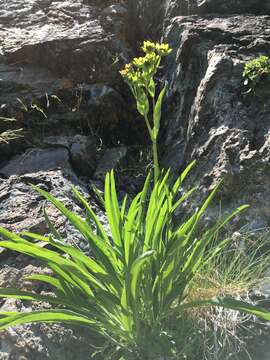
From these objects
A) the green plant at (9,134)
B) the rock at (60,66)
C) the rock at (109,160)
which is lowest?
the rock at (109,160)

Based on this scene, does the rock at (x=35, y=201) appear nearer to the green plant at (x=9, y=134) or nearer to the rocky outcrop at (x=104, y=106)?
the rocky outcrop at (x=104, y=106)

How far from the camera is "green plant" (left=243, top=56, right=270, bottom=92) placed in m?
3.28

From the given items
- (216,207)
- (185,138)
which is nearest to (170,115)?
(185,138)

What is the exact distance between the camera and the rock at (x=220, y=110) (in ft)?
9.68

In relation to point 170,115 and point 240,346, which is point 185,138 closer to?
point 170,115

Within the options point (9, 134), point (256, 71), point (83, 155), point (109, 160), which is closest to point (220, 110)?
point (256, 71)

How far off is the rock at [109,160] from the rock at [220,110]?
349 millimetres

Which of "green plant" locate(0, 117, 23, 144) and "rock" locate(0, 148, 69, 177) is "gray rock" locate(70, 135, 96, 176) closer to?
"rock" locate(0, 148, 69, 177)

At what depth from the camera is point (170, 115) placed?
12.7 ft

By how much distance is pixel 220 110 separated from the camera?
329 cm

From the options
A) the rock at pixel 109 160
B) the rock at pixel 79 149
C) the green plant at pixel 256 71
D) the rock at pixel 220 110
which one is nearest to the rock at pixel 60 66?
the rock at pixel 79 149

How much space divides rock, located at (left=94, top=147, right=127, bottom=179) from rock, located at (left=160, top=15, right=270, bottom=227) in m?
0.35

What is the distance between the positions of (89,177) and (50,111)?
797mm

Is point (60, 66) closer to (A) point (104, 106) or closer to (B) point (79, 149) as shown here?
(A) point (104, 106)
